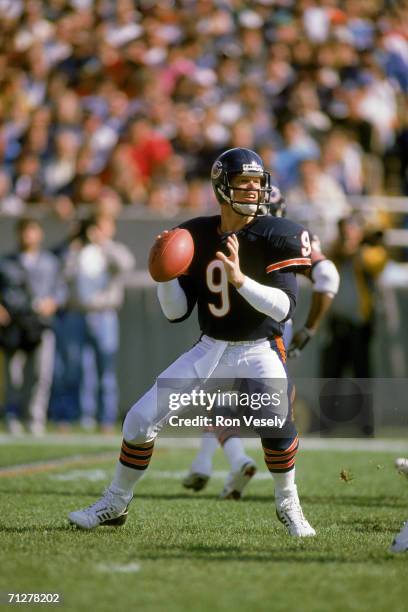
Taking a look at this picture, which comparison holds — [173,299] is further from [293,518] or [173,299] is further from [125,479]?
[293,518]

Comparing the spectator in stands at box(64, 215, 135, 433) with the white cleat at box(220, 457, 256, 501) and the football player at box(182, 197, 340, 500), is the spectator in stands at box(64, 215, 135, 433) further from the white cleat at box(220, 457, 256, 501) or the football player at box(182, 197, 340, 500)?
the white cleat at box(220, 457, 256, 501)

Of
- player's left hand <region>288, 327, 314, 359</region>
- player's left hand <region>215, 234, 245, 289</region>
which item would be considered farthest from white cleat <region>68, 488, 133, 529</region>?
player's left hand <region>288, 327, 314, 359</region>

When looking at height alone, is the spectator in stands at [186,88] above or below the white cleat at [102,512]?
above

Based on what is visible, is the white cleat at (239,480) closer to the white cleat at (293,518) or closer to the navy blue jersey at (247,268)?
the white cleat at (293,518)

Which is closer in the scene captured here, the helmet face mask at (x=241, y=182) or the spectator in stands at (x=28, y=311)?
the helmet face mask at (x=241, y=182)

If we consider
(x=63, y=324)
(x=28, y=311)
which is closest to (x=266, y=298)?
(x=28, y=311)

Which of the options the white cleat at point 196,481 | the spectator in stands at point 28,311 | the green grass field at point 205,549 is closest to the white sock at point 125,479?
the green grass field at point 205,549

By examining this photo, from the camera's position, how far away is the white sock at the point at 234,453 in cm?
648

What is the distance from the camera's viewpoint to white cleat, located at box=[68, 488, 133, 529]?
500 cm

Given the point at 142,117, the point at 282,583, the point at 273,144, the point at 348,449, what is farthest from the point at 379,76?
the point at 282,583

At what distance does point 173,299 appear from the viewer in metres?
4.99

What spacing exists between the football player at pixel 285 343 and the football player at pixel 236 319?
1.22 meters

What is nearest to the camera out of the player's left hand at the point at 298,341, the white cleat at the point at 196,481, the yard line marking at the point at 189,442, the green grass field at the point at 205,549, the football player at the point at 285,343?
the green grass field at the point at 205,549

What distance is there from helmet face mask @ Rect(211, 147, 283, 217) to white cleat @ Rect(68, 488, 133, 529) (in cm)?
141
